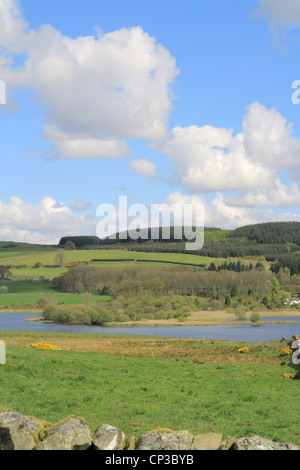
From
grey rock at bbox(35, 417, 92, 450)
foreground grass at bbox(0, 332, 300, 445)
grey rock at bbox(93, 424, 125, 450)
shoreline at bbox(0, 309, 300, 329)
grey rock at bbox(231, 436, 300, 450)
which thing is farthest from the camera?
shoreline at bbox(0, 309, 300, 329)

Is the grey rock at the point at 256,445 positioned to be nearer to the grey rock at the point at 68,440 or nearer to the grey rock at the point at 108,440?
the grey rock at the point at 108,440

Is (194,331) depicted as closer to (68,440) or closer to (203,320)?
(203,320)

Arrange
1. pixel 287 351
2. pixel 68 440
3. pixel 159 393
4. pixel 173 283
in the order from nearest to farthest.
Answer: pixel 68 440, pixel 159 393, pixel 287 351, pixel 173 283

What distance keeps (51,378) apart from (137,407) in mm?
7055

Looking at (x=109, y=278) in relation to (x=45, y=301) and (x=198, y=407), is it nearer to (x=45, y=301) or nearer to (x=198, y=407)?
(x=45, y=301)

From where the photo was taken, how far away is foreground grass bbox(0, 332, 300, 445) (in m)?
16.7

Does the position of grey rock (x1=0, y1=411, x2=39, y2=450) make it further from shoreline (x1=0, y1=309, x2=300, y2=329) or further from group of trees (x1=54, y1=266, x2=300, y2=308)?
group of trees (x1=54, y1=266, x2=300, y2=308)

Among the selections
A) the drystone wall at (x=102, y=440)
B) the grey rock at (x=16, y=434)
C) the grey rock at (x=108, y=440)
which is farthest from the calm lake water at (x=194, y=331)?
the grey rock at (x=16, y=434)

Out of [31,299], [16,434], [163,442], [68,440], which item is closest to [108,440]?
[68,440]

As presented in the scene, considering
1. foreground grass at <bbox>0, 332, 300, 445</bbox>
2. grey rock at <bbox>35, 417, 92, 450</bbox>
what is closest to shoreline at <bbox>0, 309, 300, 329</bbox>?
foreground grass at <bbox>0, 332, 300, 445</bbox>

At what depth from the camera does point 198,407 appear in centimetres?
1917

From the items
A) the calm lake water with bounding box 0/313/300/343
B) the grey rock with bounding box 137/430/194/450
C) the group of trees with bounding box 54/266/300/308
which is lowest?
the calm lake water with bounding box 0/313/300/343

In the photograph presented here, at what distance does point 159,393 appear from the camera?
846 inches
